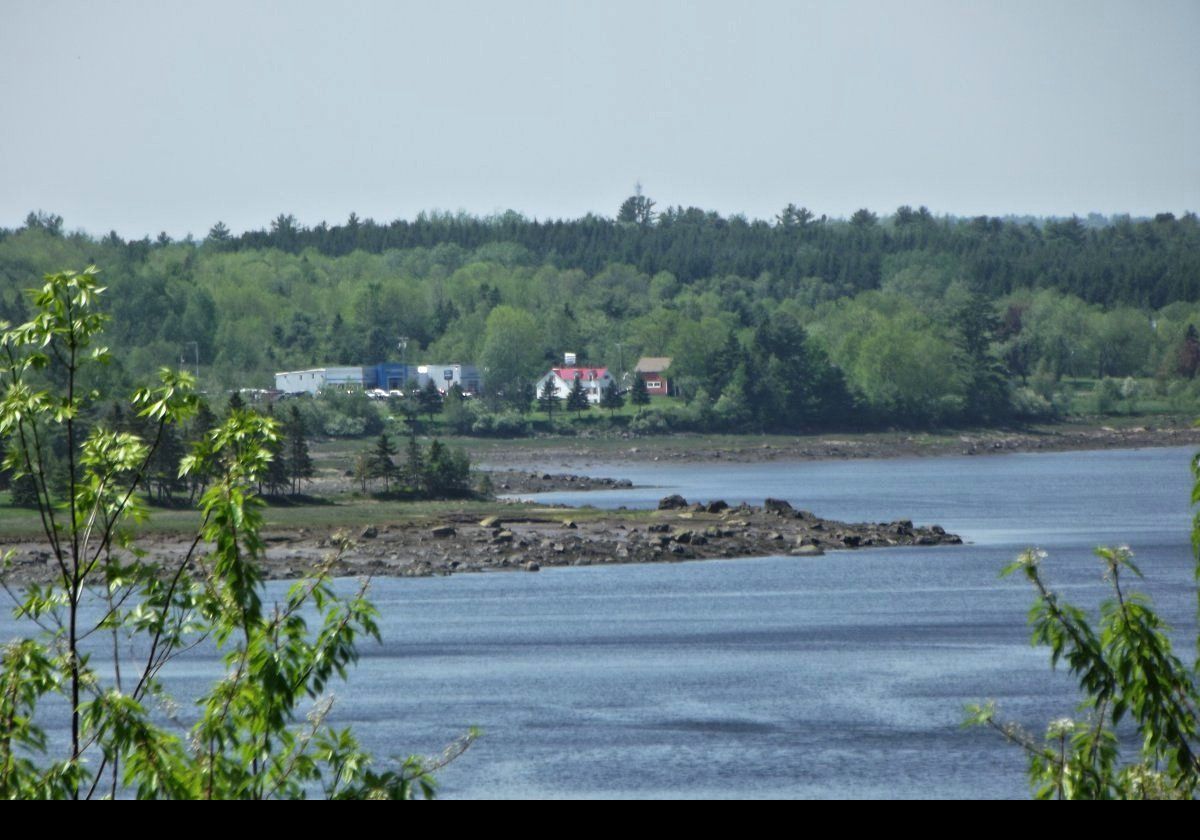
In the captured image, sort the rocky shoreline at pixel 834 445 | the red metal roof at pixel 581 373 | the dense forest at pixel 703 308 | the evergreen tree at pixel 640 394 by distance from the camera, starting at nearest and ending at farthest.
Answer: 1. the rocky shoreline at pixel 834 445
2. the dense forest at pixel 703 308
3. the evergreen tree at pixel 640 394
4. the red metal roof at pixel 581 373

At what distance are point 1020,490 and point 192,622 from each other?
164 ft

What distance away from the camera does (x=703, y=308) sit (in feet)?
310

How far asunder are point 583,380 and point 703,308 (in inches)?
746

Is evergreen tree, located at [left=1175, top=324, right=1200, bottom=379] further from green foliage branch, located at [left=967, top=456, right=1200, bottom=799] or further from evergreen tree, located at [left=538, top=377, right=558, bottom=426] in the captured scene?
green foliage branch, located at [left=967, top=456, right=1200, bottom=799]

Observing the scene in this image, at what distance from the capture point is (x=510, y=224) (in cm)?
12400

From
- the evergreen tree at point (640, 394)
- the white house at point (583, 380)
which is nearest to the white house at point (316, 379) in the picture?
the white house at point (583, 380)

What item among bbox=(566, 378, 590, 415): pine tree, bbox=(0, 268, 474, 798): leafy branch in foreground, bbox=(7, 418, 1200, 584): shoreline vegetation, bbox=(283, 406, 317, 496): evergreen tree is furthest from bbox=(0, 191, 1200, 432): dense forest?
bbox=(0, 268, 474, 798): leafy branch in foreground

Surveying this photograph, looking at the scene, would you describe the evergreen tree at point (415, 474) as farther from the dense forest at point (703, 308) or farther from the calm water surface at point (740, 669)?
the calm water surface at point (740, 669)

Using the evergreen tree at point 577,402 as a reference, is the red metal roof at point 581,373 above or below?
above

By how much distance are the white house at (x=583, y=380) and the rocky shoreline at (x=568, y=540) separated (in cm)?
3757

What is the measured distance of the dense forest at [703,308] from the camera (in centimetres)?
7388

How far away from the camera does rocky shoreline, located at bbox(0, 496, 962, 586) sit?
30.8m

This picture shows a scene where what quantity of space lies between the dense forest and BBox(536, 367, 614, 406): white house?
130 centimetres

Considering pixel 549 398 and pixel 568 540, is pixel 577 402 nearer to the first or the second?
pixel 549 398
